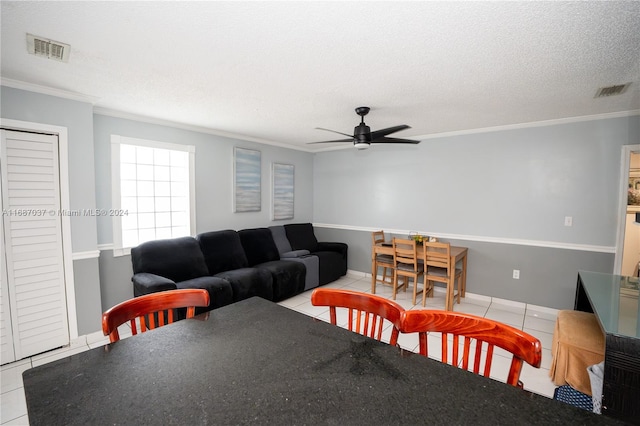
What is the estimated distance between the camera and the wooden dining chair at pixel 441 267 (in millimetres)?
3783

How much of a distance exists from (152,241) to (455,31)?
3701mm

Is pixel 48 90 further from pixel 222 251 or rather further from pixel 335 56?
pixel 335 56

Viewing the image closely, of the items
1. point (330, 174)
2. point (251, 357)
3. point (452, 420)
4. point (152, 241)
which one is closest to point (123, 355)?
point (251, 357)

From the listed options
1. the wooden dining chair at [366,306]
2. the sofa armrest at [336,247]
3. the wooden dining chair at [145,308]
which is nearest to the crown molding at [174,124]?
the sofa armrest at [336,247]

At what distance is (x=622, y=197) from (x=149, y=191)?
5.72m

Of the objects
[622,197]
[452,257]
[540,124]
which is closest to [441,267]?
[452,257]

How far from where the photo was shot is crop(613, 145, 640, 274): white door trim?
329cm

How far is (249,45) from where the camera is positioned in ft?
6.34

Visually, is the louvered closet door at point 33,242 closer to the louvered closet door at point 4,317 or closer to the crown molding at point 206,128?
the louvered closet door at point 4,317

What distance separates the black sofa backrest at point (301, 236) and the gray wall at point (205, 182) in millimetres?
288

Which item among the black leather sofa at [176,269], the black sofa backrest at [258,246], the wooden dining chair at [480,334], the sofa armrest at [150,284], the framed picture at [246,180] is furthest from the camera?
the framed picture at [246,180]

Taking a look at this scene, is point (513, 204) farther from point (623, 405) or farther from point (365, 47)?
point (365, 47)

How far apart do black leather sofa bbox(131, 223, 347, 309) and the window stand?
35 centimetres

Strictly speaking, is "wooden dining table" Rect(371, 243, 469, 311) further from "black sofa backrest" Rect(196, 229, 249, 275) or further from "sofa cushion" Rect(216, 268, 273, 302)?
"black sofa backrest" Rect(196, 229, 249, 275)
